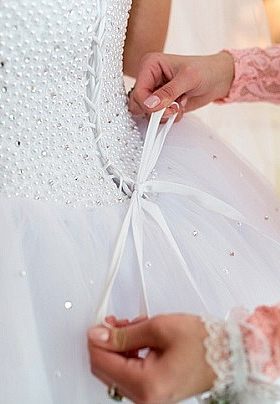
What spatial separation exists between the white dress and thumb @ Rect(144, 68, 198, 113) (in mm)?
17

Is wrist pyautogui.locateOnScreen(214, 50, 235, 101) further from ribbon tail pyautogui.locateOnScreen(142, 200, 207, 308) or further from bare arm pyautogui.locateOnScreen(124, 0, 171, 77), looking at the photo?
ribbon tail pyautogui.locateOnScreen(142, 200, 207, 308)

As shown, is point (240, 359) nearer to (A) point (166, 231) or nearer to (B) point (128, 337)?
(B) point (128, 337)

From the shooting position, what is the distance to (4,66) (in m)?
0.74

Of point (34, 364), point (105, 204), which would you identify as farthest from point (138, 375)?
point (105, 204)

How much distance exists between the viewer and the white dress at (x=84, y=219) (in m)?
0.67

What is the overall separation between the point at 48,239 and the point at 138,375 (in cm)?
20

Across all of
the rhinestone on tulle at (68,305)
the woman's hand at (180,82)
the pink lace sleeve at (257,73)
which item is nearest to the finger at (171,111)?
the woman's hand at (180,82)

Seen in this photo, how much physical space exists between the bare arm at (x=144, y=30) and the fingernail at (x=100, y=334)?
52cm

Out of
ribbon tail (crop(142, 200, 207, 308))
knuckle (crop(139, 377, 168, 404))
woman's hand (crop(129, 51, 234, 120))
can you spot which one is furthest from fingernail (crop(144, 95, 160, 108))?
knuckle (crop(139, 377, 168, 404))

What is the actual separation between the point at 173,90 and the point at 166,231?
192 millimetres

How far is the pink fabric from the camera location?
22.5 inches

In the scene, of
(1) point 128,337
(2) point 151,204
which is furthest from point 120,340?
(2) point 151,204

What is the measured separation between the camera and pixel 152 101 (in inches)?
33.3

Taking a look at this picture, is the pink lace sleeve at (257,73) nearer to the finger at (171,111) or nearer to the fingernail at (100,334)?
the finger at (171,111)
